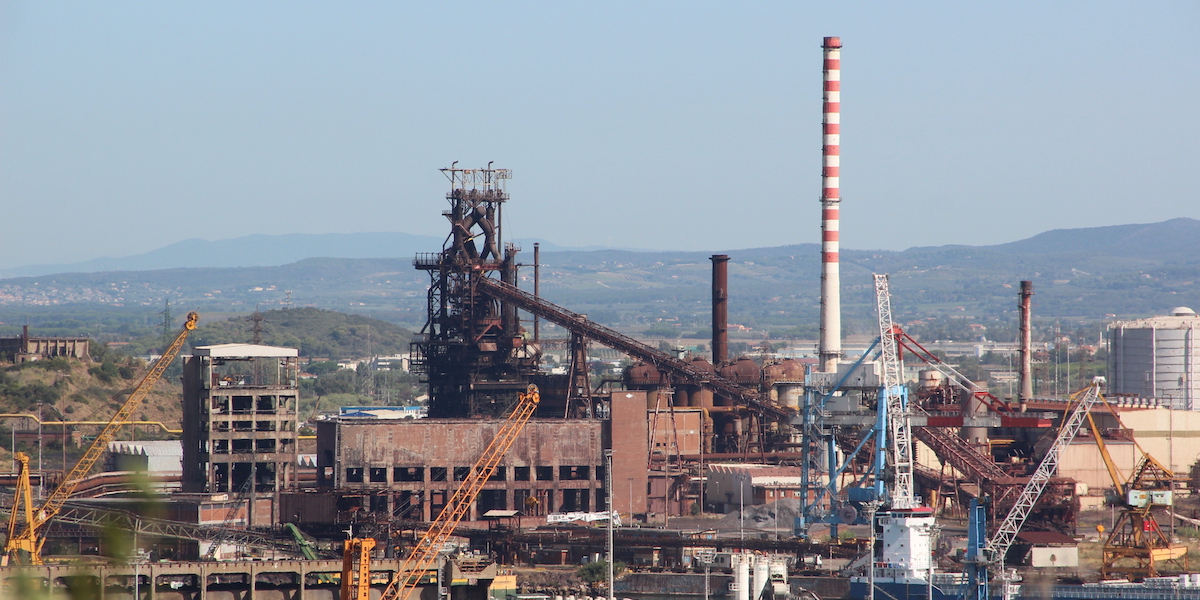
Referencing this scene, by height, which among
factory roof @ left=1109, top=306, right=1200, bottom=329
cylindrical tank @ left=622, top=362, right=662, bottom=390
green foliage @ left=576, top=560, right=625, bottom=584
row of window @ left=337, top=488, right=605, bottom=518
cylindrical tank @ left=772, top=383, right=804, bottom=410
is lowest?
green foliage @ left=576, top=560, right=625, bottom=584

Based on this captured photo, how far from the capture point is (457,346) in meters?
97.2

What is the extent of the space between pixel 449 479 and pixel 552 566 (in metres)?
13.0

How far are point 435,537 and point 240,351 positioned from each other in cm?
2033

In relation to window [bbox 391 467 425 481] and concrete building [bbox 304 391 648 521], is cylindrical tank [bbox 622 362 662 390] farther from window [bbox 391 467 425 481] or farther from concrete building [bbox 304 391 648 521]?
window [bbox 391 467 425 481]

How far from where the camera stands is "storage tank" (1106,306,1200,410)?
427 ft

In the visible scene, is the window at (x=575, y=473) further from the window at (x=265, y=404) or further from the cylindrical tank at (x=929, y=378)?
the cylindrical tank at (x=929, y=378)

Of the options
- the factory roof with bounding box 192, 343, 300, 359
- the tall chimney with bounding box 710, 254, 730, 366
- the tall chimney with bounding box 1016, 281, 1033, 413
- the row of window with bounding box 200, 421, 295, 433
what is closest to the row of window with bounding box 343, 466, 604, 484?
the row of window with bounding box 200, 421, 295, 433

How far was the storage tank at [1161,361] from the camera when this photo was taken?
13025 cm

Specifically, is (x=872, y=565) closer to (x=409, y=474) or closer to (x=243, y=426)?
(x=409, y=474)

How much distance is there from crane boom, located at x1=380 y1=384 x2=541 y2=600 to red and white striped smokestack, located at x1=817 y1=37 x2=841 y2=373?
54.0 ft

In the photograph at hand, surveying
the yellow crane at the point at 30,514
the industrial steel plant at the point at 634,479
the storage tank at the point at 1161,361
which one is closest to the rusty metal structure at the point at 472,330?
the industrial steel plant at the point at 634,479

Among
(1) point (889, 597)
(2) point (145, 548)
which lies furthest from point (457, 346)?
(1) point (889, 597)

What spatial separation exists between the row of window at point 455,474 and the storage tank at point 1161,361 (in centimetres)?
5976

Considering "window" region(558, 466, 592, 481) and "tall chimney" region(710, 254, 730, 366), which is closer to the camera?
"window" region(558, 466, 592, 481)
